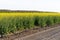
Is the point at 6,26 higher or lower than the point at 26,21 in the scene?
higher

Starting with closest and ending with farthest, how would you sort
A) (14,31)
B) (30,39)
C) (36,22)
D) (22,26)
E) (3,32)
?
(30,39), (3,32), (14,31), (22,26), (36,22)

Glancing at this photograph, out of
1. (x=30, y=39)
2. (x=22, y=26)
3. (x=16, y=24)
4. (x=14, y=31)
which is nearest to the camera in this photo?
(x=30, y=39)

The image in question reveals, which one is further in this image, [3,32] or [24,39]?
[3,32]

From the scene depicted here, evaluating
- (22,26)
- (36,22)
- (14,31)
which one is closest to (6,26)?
(14,31)

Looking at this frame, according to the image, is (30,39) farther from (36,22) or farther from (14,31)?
(36,22)

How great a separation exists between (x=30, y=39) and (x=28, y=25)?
847 cm

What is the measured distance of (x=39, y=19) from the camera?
95.7 feet

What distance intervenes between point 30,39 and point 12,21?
477 cm

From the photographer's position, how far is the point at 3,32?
16.5m

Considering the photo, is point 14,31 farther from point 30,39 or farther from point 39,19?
point 39,19

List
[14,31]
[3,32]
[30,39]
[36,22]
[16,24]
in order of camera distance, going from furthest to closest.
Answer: [36,22], [16,24], [14,31], [3,32], [30,39]

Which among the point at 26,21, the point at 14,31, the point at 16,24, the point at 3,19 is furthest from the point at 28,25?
the point at 3,19

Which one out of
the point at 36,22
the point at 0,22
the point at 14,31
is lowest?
the point at 36,22

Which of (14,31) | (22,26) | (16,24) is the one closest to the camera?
(14,31)
